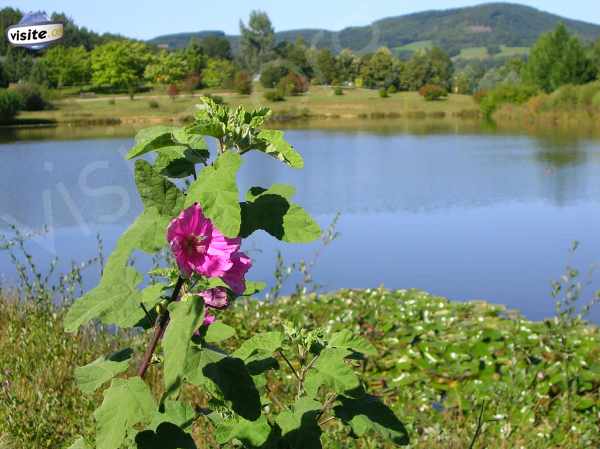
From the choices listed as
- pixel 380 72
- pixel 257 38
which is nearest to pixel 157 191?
pixel 257 38

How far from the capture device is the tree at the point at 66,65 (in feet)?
70.3

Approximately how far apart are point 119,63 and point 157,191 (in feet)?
74.3

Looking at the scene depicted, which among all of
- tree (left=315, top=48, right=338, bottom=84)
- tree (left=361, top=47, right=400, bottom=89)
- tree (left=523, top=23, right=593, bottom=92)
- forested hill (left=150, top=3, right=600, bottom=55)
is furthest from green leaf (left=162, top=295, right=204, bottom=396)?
forested hill (left=150, top=3, right=600, bottom=55)

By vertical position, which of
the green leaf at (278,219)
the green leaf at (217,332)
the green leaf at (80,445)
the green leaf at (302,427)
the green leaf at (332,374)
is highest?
the green leaf at (278,219)

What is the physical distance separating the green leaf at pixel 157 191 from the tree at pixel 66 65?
70.9 feet

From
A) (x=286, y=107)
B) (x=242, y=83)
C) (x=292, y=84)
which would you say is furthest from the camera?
(x=286, y=107)

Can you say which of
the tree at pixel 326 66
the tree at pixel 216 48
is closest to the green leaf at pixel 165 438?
the tree at pixel 216 48

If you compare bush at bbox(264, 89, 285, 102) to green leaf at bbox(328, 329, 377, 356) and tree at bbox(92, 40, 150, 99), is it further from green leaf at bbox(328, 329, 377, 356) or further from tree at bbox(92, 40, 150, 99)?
green leaf at bbox(328, 329, 377, 356)

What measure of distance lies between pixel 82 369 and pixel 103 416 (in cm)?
16

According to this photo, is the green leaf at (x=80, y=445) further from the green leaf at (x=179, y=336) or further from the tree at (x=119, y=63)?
the tree at (x=119, y=63)

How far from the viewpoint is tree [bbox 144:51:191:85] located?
21098 mm

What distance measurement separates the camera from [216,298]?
123 cm

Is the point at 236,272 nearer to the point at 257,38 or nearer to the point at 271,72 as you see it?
the point at 271,72

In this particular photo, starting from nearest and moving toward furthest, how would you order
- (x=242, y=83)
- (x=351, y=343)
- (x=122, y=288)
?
1. (x=122, y=288)
2. (x=351, y=343)
3. (x=242, y=83)
